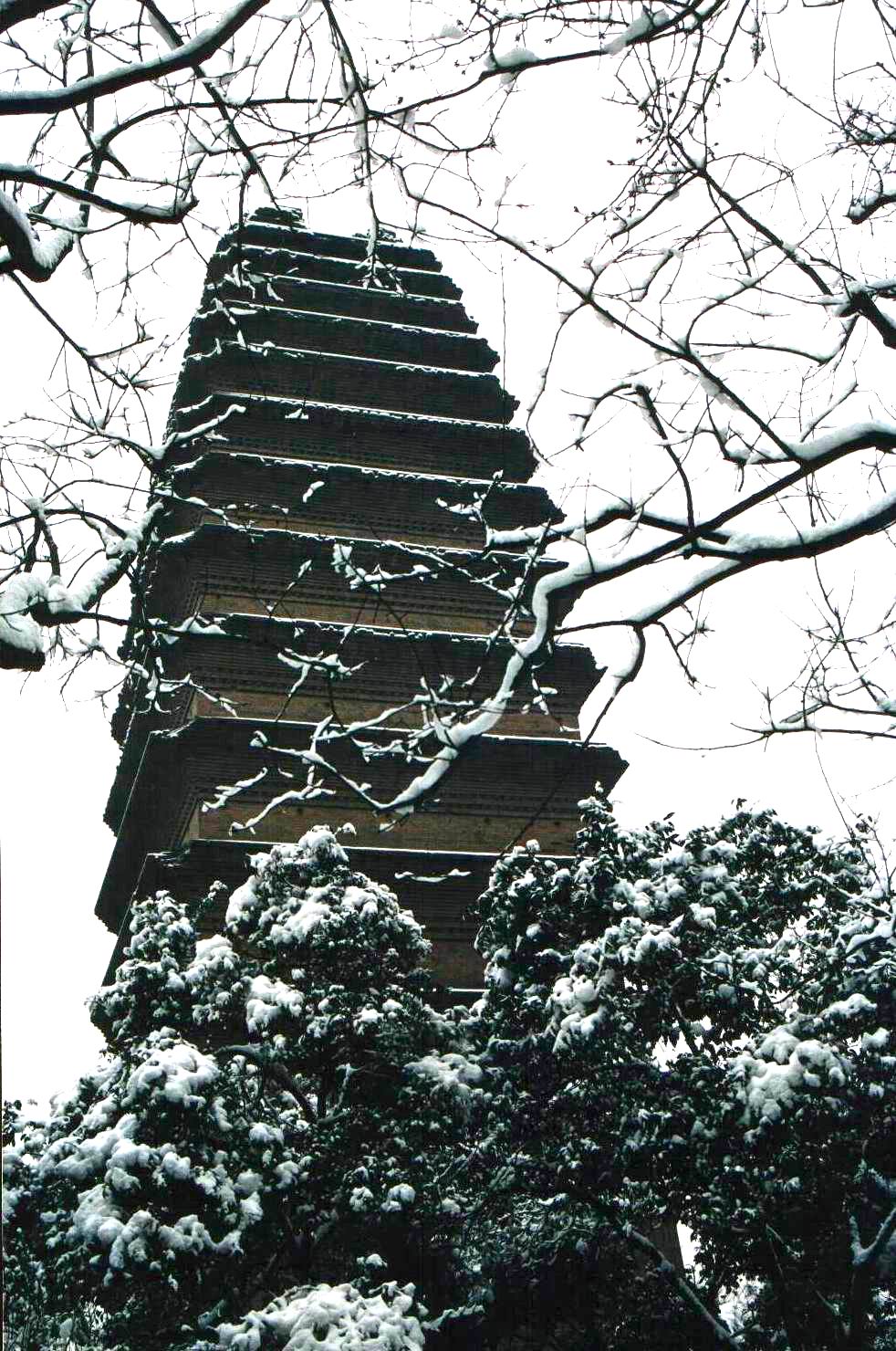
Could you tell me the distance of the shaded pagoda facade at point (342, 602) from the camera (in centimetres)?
1340

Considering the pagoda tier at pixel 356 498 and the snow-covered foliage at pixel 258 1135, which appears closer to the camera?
the snow-covered foliage at pixel 258 1135

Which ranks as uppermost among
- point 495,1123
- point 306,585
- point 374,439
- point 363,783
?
point 374,439

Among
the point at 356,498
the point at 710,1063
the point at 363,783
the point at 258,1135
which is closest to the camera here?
the point at 258,1135

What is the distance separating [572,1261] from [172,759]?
6771mm

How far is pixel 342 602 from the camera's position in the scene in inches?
609

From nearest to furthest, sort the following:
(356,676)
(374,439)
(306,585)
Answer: (356,676), (306,585), (374,439)

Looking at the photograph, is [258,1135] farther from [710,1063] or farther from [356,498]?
[356,498]

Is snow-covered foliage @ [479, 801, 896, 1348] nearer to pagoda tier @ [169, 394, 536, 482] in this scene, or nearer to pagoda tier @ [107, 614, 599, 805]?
pagoda tier @ [107, 614, 599, 805]

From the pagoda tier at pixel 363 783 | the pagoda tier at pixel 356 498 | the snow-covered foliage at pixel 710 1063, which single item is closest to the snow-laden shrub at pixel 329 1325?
the snow-covered foliage at pixel 710 1063

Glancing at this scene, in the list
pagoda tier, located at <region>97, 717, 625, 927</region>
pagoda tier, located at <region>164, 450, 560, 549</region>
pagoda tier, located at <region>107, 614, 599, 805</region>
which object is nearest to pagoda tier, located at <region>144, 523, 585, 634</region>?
pagoda tier, located at <region>107, 614, 599, 805</region>

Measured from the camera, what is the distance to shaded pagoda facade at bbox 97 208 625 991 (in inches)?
527

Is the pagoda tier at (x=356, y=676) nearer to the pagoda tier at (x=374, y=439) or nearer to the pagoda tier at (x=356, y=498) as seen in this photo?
the pagoda tier at (x=356, y=498)

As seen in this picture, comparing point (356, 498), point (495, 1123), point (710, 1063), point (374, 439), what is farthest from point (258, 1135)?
point (374, 439)

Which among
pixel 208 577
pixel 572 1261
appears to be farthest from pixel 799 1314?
pixel 208 577
